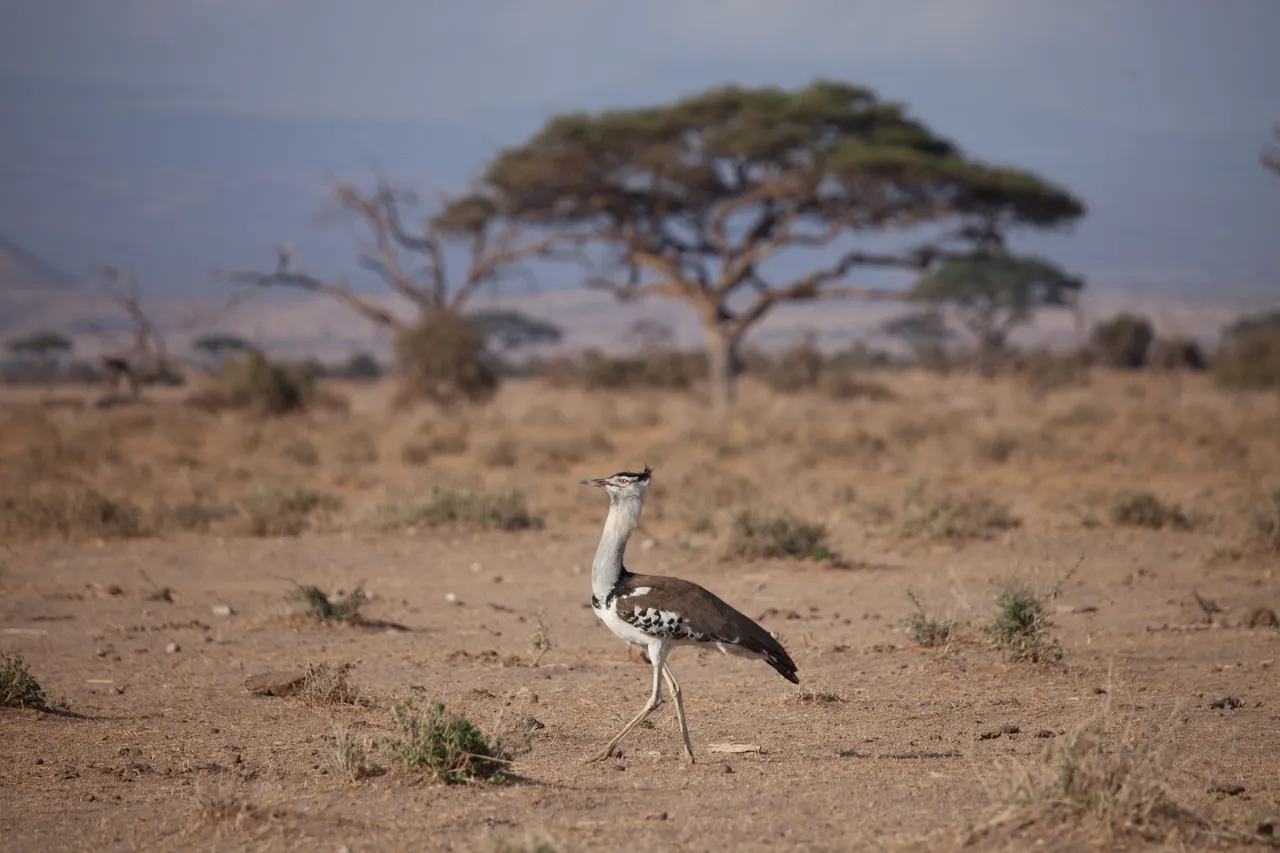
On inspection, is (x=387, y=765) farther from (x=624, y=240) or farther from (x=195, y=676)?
(x=624, y=240)

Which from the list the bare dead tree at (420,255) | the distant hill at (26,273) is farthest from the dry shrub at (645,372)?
the distant hill at (26,273)

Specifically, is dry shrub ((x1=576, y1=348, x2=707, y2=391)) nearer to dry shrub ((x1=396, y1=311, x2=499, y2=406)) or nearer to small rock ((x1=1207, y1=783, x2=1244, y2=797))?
dry shrub ((x1=396, y1=311, x2=499, y2=406))

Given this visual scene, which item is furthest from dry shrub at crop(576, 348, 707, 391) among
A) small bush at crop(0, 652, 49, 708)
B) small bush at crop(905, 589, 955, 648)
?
small bush at crop(0, 652, 49, 708)

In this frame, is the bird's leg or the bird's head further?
the bird's head

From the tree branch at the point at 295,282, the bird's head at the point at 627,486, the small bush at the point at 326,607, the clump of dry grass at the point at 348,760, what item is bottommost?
the small bush at the point at 326,607

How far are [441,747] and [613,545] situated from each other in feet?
3.91

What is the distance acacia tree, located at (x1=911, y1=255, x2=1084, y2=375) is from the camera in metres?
62.6

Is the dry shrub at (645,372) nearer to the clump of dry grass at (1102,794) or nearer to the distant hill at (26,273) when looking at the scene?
the clump of dry grass at (1102,794)

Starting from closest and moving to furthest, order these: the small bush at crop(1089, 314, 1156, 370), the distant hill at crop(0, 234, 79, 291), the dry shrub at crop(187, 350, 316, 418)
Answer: the dry shrub at crop(187, 350, 316, 418)
the small bush at crop(1089, 314, 1156, 370)
the distant hill at crop(0, 234, 79, 291)

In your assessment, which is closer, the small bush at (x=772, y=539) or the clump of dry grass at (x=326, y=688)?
the clump of dry grass at (x=326, y=688)

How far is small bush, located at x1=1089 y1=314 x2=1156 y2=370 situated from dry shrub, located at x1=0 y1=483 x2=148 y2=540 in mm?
50177

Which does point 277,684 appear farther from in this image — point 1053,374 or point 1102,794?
point 1053,374

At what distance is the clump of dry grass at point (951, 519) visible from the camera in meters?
13.8

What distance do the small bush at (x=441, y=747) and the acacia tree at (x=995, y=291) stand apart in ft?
186
